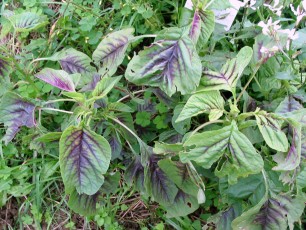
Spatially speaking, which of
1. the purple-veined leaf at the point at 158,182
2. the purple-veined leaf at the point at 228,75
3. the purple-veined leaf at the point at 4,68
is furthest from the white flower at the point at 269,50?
the purple-veined leaf at the point at 4,68

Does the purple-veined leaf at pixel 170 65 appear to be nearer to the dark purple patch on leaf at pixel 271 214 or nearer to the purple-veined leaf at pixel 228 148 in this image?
the purple-veined leaf at pixel 228 148

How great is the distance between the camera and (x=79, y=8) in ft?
→ 6.70

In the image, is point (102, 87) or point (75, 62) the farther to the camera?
point (75, 62)

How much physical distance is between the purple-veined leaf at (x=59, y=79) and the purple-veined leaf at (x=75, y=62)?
0.17 metres

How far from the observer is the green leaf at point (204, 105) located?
4.45 ft

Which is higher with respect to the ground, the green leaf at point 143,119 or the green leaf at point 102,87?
the green leaf at point 102,87

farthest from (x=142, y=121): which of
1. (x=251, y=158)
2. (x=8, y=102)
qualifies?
(x=251, y=158)

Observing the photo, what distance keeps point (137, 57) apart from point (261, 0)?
0.55 metres

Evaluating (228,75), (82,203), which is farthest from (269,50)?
(82,203)

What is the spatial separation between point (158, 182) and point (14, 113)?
1.66 feet

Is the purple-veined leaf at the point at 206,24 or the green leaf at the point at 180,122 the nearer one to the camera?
the purple-veined leaf at the point at 206,24

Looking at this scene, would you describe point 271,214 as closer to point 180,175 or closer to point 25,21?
point 180,175

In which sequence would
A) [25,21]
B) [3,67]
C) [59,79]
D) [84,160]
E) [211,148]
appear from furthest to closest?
[25,21] < [3,67] < [59,79] < [84,160] < [211,148]

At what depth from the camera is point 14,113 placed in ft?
5.20
